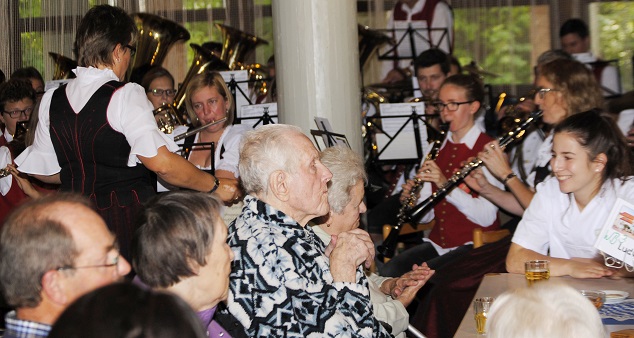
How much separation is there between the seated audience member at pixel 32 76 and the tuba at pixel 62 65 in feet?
0.34

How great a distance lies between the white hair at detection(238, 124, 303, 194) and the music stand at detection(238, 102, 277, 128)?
2.54 metres

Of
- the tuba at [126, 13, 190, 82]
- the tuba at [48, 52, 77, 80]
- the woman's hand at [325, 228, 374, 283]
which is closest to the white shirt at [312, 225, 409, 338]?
the woman's hand at [325, 228, 374, 283]

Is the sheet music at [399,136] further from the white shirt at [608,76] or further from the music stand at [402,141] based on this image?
→ the white shirt at [608,76]

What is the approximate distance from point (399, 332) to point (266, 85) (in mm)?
3727

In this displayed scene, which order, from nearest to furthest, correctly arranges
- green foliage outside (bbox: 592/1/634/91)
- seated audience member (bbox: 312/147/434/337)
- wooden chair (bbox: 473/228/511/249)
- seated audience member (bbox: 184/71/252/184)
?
seated audience member (bbox: 312/147/434/337)
wooden chair (bbox: 473/228/511/249)
seated audience member (bbox: 184/71/252/184)
green foliage outside (bbox: 592/1/634/91)

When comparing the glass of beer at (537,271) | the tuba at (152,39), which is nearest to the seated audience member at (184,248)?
the glass of beer at (537,271)

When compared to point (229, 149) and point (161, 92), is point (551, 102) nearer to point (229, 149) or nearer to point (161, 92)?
point (229, 149)

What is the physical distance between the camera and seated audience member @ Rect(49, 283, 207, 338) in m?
1.11

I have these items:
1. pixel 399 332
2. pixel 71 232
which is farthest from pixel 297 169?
pixel 71 232

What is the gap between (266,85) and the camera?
6.46 meters

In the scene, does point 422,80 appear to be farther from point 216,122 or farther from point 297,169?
point 297,169

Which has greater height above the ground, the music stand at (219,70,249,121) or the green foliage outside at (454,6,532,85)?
the green foliage outside at (454,6,532,85)

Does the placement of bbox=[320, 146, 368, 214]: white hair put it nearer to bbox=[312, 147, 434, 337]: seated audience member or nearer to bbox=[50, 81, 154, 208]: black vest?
bbox=[312, 147, 434, 337]: seated audience member

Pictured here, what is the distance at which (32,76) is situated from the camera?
19.4 feet
